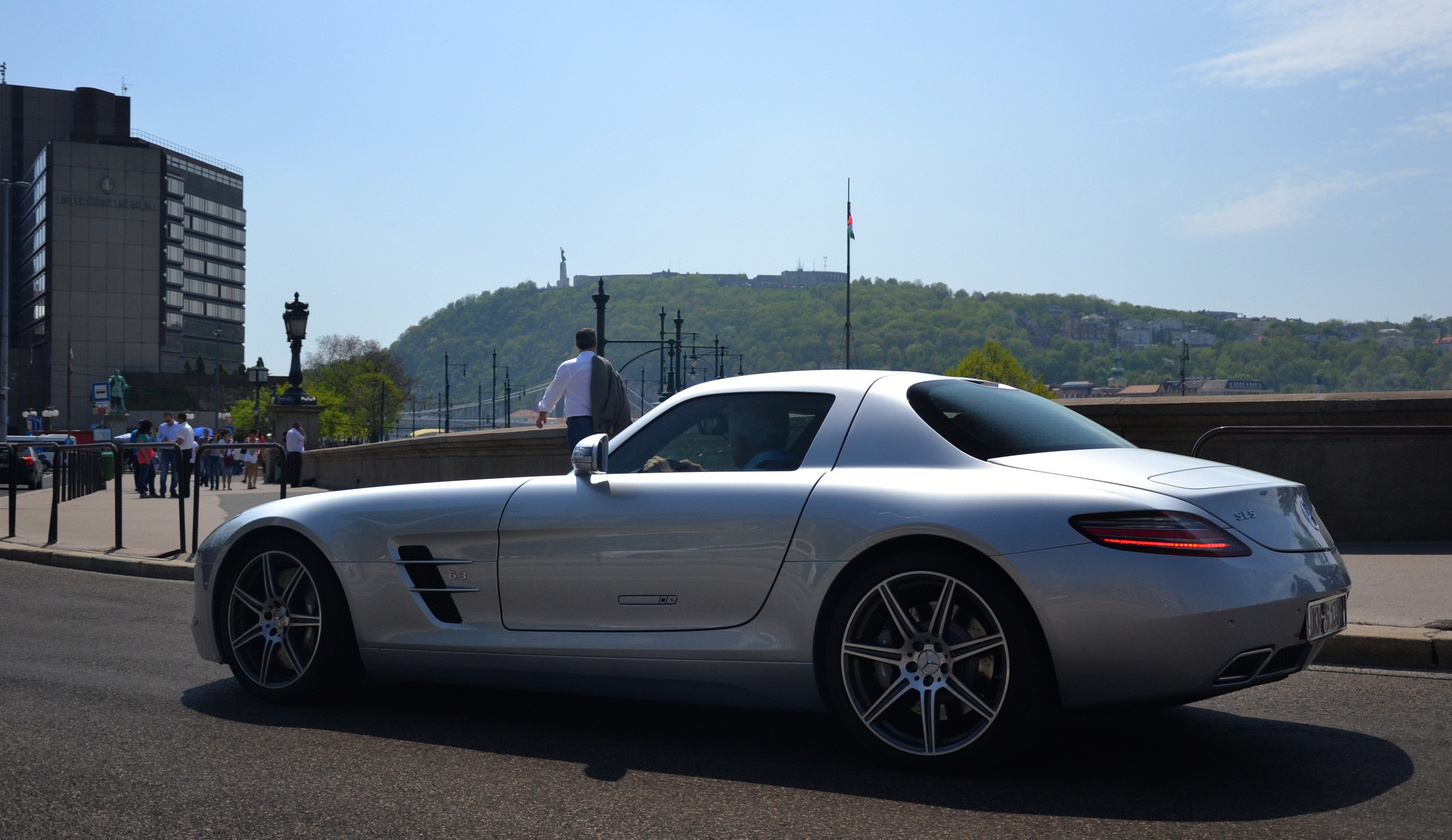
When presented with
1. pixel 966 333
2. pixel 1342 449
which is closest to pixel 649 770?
pixel 1342 449

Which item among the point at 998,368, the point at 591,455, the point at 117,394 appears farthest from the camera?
the point at 998,368

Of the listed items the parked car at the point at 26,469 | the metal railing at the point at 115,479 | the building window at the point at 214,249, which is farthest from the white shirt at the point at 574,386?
the building window at the point at 214,249

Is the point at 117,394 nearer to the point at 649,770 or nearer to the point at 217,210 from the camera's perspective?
the point at 217,210

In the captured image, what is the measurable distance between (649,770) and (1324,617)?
7.17 feet

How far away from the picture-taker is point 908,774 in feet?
13.4

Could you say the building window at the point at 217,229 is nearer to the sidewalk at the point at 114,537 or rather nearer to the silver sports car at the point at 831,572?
the sidewalk at the point at 114,537

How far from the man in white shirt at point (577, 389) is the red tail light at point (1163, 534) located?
6972mm

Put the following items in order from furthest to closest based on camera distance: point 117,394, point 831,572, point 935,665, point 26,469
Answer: point 117,394 → point 26,469 → point 831,572 → point 935,665

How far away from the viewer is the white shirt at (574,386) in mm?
10523

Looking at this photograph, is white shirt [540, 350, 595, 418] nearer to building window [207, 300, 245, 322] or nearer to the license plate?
the license plate

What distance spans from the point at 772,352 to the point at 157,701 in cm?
14951

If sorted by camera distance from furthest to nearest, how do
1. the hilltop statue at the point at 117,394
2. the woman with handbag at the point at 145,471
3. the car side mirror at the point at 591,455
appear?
A: 1. the hilltop statue at the point at 117,394
2. the woman with handbag at the point at 145,471
3. the car side mirror at the point at 591,455

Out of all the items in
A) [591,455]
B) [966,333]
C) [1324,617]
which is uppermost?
[966,333]

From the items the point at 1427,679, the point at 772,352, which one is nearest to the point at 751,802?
the point at 1427,679
